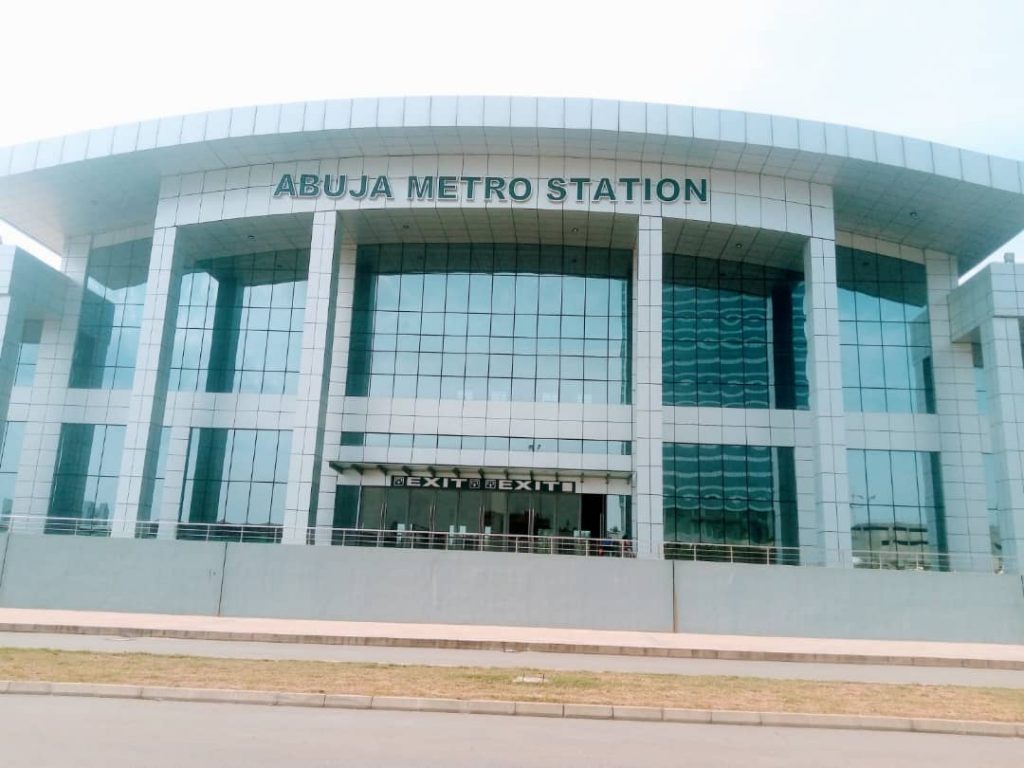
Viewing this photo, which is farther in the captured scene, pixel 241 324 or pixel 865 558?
pixel 241 324

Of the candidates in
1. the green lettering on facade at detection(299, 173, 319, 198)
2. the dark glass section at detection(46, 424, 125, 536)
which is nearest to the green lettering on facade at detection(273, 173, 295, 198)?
the green lettering on facade at detection(299, 173, 319, 198)

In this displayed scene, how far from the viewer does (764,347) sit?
112ft

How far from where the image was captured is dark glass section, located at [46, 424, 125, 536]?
3428cm

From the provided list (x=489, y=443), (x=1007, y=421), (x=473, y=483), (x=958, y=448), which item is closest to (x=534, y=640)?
(x=489, y=443)

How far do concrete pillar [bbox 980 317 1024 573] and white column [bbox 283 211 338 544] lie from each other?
25240mm

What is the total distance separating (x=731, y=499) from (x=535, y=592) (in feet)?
38.4

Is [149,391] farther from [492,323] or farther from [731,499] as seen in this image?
[731,499]

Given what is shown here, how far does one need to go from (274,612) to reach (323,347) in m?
10.9

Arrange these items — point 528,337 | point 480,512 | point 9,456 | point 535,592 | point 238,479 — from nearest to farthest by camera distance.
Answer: point 535,592, point 480,512, point 238,479, point 528,337, point 9,456

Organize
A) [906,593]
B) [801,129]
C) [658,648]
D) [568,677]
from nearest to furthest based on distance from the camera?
[568,677]
[658,648]
[906,593]
[801,129]

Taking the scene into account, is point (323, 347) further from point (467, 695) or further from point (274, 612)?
point (467, 695)

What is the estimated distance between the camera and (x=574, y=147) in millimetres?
30859

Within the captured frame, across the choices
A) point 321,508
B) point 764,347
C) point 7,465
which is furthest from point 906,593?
point 7,465

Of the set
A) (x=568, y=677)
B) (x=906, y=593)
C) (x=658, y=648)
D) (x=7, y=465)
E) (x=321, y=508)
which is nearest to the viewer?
(x=568, y=677)
